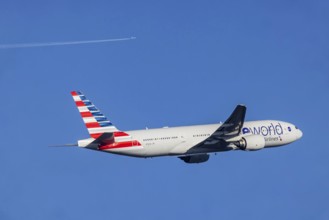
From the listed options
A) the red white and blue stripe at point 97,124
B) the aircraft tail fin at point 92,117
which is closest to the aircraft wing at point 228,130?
the red white and blue stripe at point 97,124

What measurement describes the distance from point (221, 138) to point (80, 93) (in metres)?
17.2

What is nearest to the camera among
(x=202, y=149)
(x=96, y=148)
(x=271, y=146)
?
(x=96, y=148)

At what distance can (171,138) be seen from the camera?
82312 millimetres

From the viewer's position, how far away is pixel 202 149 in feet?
275

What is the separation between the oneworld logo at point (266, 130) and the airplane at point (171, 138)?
14 cm

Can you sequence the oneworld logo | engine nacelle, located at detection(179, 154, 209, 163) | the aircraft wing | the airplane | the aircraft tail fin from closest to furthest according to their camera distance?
the airplane
the aircraft tail fin
the aircraft wing
engine nacelle, located at detection(179, 154, 209, 163)
the oneworld logo

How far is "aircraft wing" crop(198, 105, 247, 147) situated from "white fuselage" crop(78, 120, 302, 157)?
5.09ft

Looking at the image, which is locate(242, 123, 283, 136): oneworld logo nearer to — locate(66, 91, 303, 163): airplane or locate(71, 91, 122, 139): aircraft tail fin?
locate(66, 91, 303, 163): airplane

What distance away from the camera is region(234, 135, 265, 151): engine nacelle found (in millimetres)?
83875

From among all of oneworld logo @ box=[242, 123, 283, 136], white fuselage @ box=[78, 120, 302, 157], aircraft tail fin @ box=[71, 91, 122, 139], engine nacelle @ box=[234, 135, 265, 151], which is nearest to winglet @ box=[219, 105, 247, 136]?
engine nacelle @ box=[234, 135, 265, 151]

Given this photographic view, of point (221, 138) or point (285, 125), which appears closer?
point (221, 138)

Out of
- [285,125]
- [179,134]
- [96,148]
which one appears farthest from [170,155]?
[285,125]

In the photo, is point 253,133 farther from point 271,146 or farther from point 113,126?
point 113,126

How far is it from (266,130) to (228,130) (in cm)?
801
